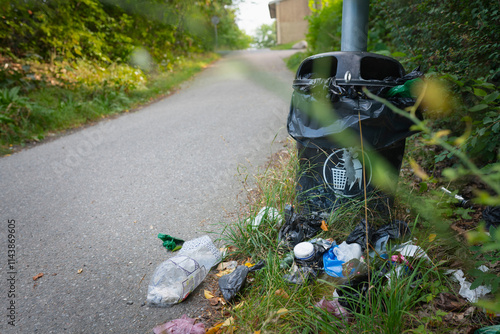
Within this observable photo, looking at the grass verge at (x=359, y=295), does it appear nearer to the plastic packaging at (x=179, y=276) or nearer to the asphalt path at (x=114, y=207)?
the plastic packaging at (x=179, y=276)

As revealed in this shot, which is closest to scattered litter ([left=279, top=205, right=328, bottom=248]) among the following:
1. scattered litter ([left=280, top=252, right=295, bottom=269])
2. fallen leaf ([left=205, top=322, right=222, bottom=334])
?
scattered litter ([left=280, top=252, right=295, bottom=269])

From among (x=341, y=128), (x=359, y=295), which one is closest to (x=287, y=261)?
(x=359, y=295)

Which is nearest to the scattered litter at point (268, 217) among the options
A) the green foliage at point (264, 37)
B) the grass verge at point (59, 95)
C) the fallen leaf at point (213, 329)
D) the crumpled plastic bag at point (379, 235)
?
the crumpled plastic bag at point (379, 235)

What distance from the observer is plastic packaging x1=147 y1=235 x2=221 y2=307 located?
1.71 metres

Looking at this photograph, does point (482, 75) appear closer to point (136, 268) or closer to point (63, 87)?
point (136, 268)

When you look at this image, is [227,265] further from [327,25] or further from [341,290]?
[327,25]

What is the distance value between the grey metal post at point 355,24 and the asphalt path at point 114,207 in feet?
5.12

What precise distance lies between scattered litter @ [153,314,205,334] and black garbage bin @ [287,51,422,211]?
1.11 metres

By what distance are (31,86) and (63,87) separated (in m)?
0.54

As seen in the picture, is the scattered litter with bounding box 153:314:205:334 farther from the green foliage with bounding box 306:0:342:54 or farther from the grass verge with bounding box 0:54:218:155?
the green foliage with bounding box 306:0:342:54

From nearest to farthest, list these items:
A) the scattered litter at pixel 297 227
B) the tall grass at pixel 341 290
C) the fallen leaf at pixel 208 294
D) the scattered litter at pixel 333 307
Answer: the tall grass at pixel 341 290, the scattered litter at pixel 333 307, the fallen leaf at pixel 208 294, the scattered litter at pixel 297 227

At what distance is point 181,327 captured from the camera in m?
1.51

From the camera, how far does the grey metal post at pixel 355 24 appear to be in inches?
96.8

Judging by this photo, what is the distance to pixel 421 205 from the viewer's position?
7.25ft
